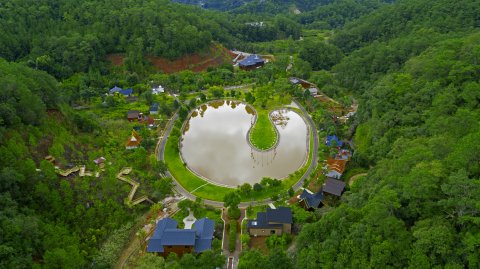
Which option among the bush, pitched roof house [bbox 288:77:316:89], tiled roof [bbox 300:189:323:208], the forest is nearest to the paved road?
the forest

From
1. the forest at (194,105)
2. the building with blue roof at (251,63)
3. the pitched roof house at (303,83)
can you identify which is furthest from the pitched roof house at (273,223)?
the building with blue roof at (251,63)

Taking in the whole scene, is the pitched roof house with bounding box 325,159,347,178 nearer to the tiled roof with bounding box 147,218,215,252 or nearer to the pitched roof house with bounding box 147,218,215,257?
the tiled roof with bounding box 147,218,215,252

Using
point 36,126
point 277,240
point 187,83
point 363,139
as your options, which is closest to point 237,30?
point 187,83

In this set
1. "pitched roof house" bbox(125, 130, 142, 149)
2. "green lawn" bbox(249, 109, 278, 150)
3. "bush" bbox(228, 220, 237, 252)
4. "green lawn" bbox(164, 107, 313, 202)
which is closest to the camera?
"bush" bbox(228, 220, 237, 252)

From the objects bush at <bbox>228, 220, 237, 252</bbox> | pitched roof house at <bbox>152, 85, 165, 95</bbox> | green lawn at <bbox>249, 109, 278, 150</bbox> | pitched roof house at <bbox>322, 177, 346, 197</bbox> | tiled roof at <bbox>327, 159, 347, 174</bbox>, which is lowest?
pitched roof house at <bbox>152, 85, 165, 95</bbox>

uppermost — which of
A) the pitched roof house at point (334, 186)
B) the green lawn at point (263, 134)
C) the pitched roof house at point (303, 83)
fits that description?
the pitched roof house at point (334, 186)

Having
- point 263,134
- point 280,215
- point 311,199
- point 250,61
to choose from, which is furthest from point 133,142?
point 250,61

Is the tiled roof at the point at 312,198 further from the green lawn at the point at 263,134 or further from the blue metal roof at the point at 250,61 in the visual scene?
the blue metal roof at the point at 250,61

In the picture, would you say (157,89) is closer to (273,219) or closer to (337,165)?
(337,165)

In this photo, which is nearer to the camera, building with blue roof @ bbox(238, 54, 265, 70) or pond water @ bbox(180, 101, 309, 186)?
pond water @ bbox(180, 101, 309, 186)
